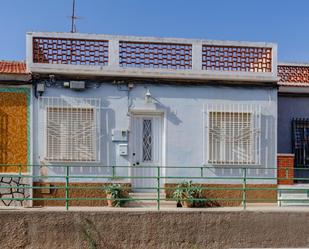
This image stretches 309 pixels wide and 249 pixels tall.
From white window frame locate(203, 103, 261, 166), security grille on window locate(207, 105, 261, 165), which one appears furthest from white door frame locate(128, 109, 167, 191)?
security grille on window locate(207, 105, 261, 165)

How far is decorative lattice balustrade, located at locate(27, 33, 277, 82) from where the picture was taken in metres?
10.2

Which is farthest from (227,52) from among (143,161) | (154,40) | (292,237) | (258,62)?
(292,237)

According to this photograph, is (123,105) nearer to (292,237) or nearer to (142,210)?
(142,210)

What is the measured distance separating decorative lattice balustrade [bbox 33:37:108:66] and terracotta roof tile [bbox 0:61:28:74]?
1.99 ft

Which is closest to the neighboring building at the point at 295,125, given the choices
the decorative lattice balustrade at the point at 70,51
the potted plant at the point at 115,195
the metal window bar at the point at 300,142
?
the metal window bar at the point at 300,142

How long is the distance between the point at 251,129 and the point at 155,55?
3.07 meters

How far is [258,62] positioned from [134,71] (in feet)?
10.6

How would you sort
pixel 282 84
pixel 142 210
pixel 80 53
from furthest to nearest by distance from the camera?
1. pixel 282 84
2. pixel 80 53
3. pixel 142 210

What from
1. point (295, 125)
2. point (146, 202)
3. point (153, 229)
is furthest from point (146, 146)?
point (295, 125)

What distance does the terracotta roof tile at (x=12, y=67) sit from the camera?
10.0 metres

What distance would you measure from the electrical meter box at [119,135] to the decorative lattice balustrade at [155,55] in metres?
1.65

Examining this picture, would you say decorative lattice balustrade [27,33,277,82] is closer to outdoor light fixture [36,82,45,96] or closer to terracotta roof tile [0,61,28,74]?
outdoor light fixture [36,82,45,96]

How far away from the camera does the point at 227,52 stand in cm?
1073

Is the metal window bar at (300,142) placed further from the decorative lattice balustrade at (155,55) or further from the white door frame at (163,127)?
the white door frame at (163,127)
